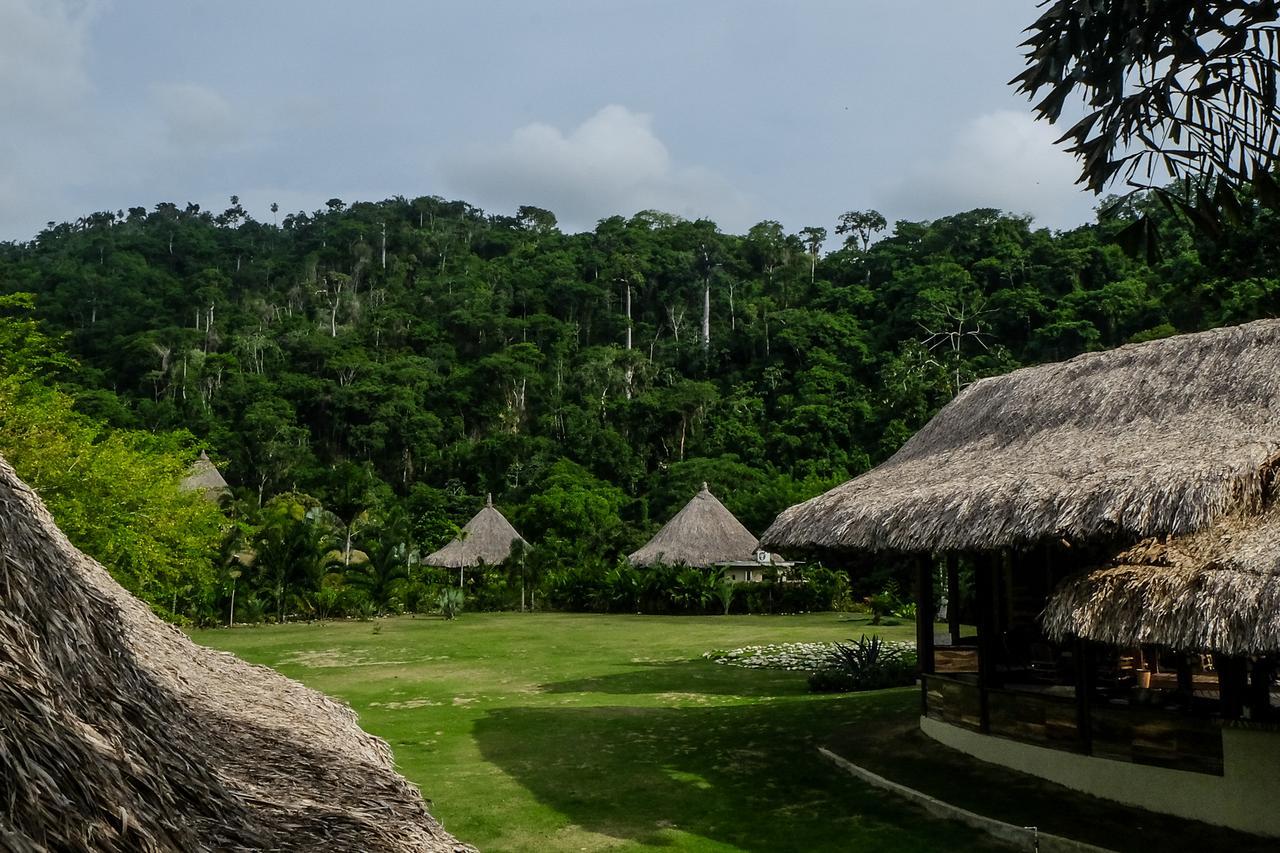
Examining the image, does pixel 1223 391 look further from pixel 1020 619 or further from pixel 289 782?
pixel 289 782

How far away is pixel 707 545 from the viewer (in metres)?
27.5

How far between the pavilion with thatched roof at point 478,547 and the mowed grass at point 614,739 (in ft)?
34.3

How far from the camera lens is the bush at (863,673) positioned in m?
12.6

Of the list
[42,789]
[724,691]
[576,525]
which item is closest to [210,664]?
[42,789]

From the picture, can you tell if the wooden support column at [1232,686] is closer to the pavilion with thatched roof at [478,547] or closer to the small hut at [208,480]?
the pavilion with thatched roof at [478,547]

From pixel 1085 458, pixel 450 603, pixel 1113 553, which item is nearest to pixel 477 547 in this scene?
pixel 450 603

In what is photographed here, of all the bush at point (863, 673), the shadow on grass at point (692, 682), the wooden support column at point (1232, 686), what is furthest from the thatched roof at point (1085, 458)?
the shadow on grass at point (692, 682)

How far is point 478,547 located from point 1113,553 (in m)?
23.6

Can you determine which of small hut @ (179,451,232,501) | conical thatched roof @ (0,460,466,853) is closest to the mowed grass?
conical thatched roof @ (0,460,466,853)

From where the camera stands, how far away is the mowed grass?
22.9 ft

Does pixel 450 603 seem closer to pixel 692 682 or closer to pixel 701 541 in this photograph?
pixel 701 541

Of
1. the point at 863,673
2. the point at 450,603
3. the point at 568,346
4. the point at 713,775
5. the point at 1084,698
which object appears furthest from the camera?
the point at 568,346

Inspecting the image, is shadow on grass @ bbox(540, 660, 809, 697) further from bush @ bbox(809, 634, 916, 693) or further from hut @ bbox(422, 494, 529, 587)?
hut @ bbox(422, 494, 529, 587)

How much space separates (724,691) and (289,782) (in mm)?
9331
